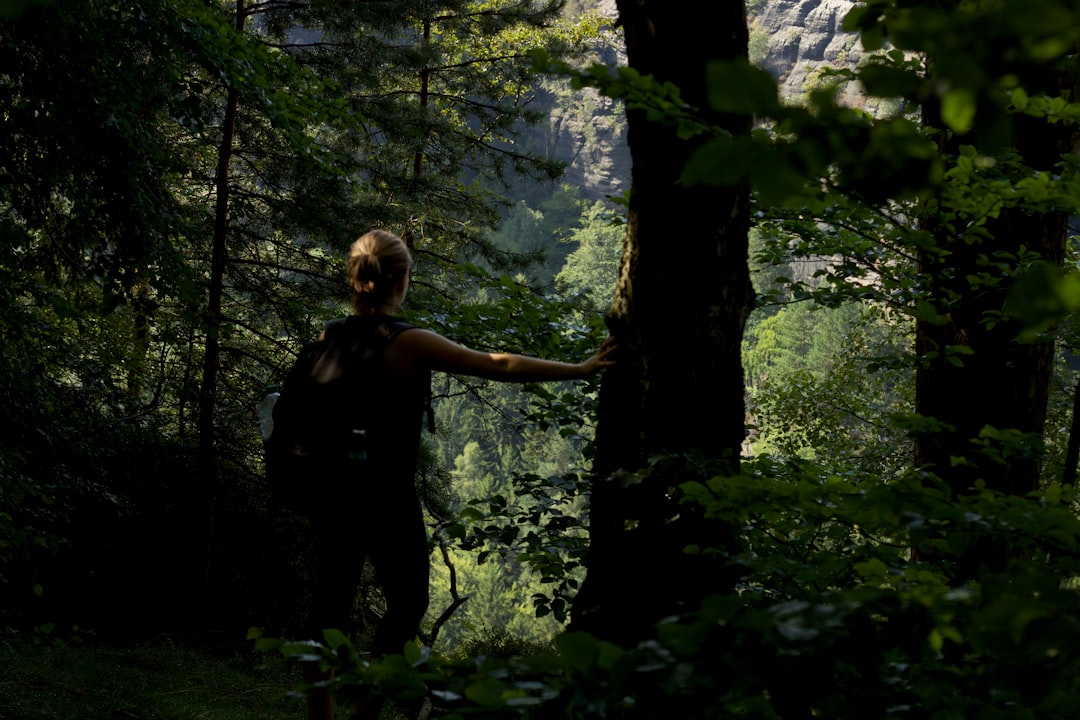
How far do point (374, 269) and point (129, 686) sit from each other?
382cm

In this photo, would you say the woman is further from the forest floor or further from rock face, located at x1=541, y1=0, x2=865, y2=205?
rock face, located at x1=541, y1=0, x2=865, y2=205

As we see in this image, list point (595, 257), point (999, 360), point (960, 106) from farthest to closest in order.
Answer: point (595, 257), point (999, 360), point (960, 106)

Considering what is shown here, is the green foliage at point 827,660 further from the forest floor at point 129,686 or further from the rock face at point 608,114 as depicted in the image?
the rock face at point 608,114

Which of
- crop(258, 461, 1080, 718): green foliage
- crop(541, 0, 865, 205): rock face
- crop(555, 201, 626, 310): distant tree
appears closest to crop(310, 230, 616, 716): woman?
crop(258, 461, 1080, 718): green foliage

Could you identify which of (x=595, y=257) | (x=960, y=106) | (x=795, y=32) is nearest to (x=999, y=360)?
(x=960, y=106)

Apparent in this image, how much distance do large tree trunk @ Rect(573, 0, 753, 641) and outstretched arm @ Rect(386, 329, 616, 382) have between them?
256mm

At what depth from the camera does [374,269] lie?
247cm

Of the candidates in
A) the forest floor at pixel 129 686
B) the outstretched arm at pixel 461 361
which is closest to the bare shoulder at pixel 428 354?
the outstretched arm at pixel 461 361

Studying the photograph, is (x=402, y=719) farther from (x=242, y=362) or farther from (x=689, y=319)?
(x=242, y=362)

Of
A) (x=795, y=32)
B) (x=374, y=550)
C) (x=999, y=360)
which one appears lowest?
(x=374, y=550)

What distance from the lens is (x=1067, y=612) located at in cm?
89

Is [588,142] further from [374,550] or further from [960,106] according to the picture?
[960,106]

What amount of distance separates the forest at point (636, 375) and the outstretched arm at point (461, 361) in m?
0.18

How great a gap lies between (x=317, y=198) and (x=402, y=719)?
513 cm
